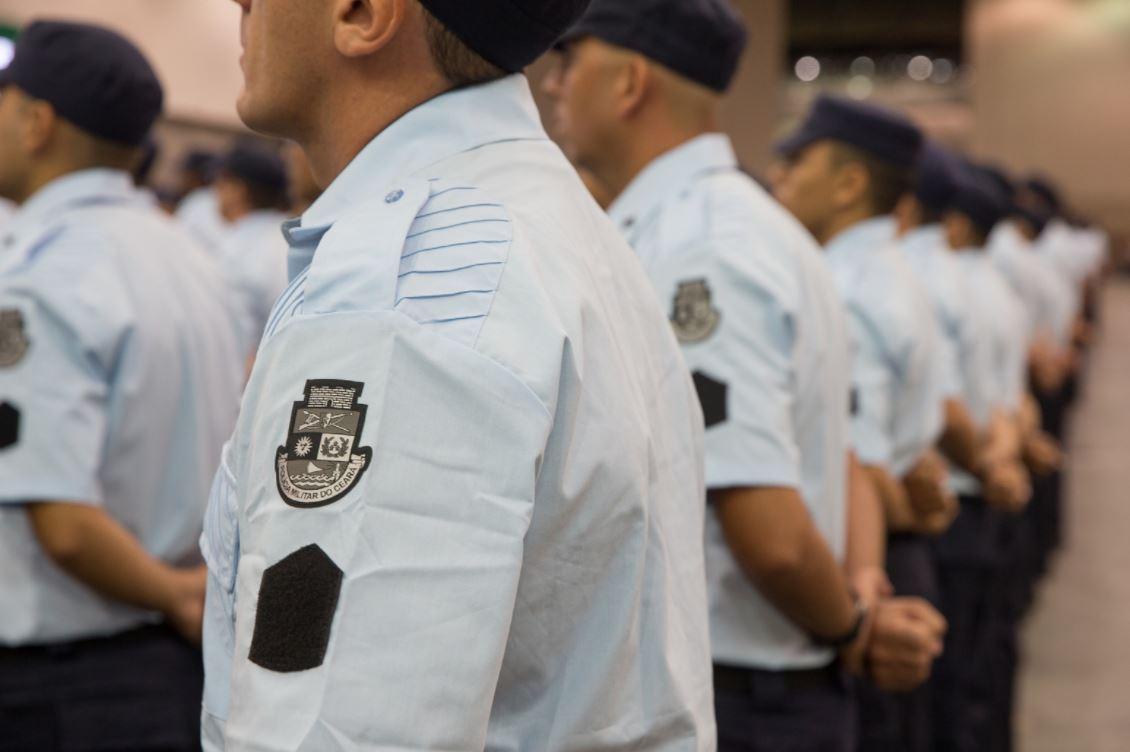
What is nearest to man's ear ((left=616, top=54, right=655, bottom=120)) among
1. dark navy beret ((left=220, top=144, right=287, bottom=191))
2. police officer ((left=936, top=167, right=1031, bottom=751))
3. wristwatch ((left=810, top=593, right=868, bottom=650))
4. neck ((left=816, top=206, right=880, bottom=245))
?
wristwatch ((left=810, top=593, right=868, bottom=650))

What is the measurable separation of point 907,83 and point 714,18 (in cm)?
2474

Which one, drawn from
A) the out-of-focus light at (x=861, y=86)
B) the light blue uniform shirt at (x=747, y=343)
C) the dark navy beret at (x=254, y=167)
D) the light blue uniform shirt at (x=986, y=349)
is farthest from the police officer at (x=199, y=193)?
the out-of-focus light at (x=861, y=86)

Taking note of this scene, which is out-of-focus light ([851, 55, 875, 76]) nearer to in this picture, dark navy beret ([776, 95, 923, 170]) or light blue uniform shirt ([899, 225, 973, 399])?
light blue uniform shirt ([899, 225, 973, 399])

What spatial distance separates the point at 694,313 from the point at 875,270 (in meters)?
1.51

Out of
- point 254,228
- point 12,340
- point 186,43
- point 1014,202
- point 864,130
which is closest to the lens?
point 12,340

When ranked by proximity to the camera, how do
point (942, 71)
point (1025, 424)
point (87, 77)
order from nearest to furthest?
point (87, 77) → point (1025, 424) → point (942, 71)

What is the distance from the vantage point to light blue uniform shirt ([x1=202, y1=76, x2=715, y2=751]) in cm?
89

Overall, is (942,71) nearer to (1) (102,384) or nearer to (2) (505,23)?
(1) (102,384)

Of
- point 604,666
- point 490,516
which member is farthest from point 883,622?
point 490,516

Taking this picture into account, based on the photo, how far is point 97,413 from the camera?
2.38 m

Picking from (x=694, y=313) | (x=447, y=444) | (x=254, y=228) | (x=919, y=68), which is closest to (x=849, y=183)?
(x=694, y=313)

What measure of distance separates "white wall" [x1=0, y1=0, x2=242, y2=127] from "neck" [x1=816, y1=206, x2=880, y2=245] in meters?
6.15

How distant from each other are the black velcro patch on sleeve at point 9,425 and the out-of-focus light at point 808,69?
78.9 ft

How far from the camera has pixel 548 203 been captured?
3.67 ft
